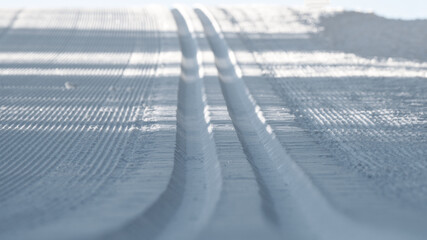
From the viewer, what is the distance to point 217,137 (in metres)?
8.51

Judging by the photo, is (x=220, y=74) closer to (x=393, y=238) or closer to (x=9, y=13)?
(x=393, y=238)

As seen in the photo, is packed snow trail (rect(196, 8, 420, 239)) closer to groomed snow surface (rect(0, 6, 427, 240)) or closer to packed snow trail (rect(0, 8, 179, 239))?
groomed snow surface (rect(0, 6, 427, 240))

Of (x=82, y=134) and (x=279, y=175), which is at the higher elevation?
(x=279, y=175)

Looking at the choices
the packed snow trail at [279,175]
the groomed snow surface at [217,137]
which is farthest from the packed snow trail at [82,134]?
the packed snow trail at [279,175]

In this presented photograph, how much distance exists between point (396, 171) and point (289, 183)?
123 centimetres

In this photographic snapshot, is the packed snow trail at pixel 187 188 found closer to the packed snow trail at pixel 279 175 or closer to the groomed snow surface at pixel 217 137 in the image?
the groomed snow surface at pixel 217 137

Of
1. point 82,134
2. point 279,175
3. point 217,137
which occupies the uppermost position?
point 279,175

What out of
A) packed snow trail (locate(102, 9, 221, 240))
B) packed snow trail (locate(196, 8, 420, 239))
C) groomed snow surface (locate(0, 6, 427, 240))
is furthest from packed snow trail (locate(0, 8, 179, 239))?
packed snow trail (locate(196, 8, 420, 239))

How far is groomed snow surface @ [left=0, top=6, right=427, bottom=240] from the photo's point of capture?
18.7ft

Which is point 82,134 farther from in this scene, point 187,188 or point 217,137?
point 187,188

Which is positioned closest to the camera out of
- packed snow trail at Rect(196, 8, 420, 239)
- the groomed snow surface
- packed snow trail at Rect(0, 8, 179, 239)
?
packed snow trail at Rect(196, 8, 420, 239)

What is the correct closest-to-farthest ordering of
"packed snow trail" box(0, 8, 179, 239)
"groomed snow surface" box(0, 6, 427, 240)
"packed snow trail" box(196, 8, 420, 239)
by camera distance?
1. "packed snow trail" box(196, 8, 420, 239)
2. "groomed snow surface" box(0, 6, 427, 240)
3. "packed snow trail" box(0, 8, 179, 239)

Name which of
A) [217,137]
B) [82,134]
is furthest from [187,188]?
[82,134]

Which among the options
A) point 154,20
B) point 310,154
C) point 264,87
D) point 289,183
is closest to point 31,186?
point 289,183
